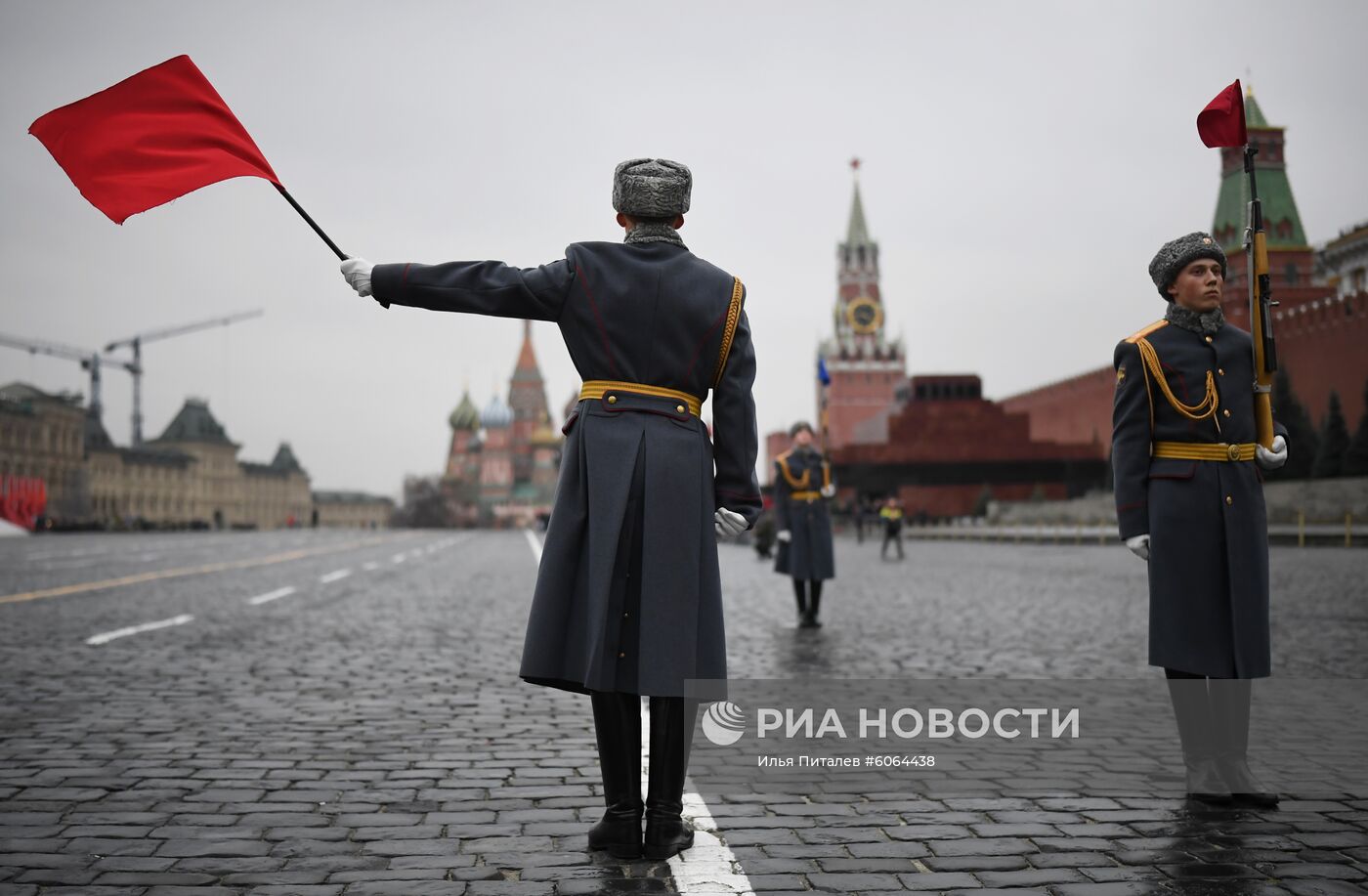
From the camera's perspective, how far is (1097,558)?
78.7ft

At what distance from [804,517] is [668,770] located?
6584 millimetres

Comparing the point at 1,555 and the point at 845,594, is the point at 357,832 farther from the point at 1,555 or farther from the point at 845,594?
the point at 1,555

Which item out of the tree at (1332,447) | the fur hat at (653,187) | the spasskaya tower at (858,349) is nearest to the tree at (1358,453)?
the tree at (1332,447)

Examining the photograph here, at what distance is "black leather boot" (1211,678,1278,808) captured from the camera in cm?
397

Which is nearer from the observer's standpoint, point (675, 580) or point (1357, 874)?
point (1357, 874)

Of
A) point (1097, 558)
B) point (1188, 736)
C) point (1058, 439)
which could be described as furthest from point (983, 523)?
point (1188, 736)

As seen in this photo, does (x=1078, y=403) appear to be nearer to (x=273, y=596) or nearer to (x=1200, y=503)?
(x=273, y=596)

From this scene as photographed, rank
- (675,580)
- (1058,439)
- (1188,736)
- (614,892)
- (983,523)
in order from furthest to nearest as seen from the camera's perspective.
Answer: (1058,439), (983,523), (1188,736), (675,580), (614,892)

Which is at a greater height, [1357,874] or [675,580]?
[675,580]

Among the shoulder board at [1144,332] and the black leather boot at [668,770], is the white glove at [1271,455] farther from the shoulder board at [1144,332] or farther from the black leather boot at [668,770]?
the black leather boot at [668,770]

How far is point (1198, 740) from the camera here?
412cm

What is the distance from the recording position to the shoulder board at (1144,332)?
4238 mm

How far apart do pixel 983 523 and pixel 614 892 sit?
51347 mm

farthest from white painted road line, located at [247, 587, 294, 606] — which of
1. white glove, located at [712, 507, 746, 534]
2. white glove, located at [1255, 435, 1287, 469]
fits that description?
white glove, located at [1255, 435, 1287, 469]
